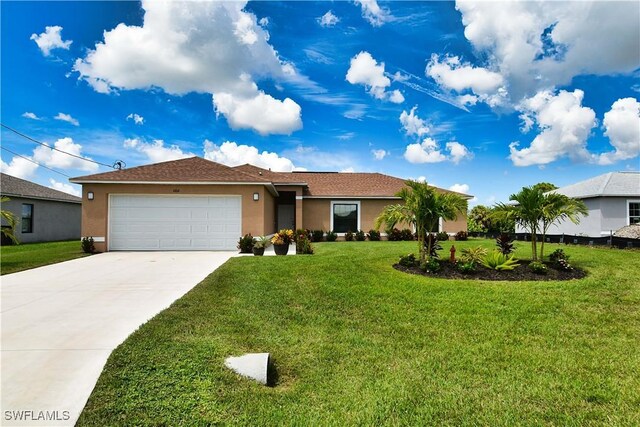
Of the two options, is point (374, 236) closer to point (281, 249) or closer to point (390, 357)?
point (281, 249)

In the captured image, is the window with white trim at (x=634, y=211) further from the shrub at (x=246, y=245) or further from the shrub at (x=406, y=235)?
the shrub at (x=246, y=245)

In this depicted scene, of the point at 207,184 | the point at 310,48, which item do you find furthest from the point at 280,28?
the point at 207,184

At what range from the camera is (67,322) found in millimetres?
5152

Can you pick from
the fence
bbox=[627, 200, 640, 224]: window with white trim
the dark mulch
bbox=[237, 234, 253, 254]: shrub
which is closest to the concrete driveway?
bbox=[237, 234, 253, 254]: shrub

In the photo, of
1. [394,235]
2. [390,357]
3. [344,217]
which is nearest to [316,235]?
[344,217]

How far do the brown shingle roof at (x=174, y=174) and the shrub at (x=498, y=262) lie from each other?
9.67m

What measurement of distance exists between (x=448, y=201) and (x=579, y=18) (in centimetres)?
706

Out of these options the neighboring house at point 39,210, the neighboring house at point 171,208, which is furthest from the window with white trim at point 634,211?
the neighboring house at point 39,210

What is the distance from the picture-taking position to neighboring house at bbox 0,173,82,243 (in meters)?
19.5

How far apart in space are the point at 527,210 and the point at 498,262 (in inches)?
70.2

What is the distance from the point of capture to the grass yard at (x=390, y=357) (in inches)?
117

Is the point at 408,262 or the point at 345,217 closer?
the point at 408,262

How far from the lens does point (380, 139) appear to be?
17797 millimetres

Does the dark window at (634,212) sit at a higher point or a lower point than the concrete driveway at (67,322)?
higher
